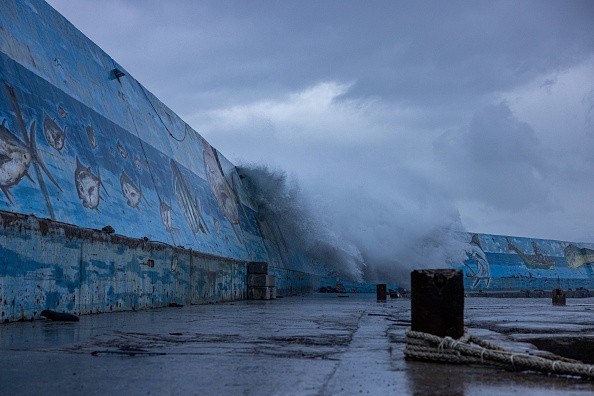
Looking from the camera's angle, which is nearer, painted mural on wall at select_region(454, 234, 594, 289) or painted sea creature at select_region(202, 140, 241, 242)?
painted sea creature at select_region(202, 140, 241, 242)

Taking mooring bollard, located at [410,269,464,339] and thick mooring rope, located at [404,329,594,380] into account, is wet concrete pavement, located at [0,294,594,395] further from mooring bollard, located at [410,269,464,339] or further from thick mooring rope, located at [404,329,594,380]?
mooring bollard, located at [410,269,464,339]

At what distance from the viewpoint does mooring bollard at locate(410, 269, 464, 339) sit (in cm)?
311

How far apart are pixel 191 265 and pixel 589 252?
1735 inches

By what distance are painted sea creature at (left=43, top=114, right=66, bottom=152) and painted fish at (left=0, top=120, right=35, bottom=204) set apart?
2.22 feet

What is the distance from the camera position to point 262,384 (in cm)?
240

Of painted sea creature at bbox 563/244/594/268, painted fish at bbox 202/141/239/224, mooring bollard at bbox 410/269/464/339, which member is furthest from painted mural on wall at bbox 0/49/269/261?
painted sea creature at bbox 563/244/594/268

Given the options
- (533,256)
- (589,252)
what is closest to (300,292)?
(533,256)

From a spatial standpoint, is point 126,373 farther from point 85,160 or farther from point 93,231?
point 85,160

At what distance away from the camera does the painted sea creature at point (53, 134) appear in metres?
8.19

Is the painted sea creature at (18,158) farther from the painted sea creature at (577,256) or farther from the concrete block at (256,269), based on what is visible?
the painted sea creature at (577,256)

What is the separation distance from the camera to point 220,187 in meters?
17.5

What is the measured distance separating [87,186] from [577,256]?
44651 mm

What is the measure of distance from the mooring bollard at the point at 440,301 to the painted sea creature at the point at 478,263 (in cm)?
3530

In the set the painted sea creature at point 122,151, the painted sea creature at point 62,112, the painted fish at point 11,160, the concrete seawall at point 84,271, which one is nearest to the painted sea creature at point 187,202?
the concrete seawall at point 84,271
